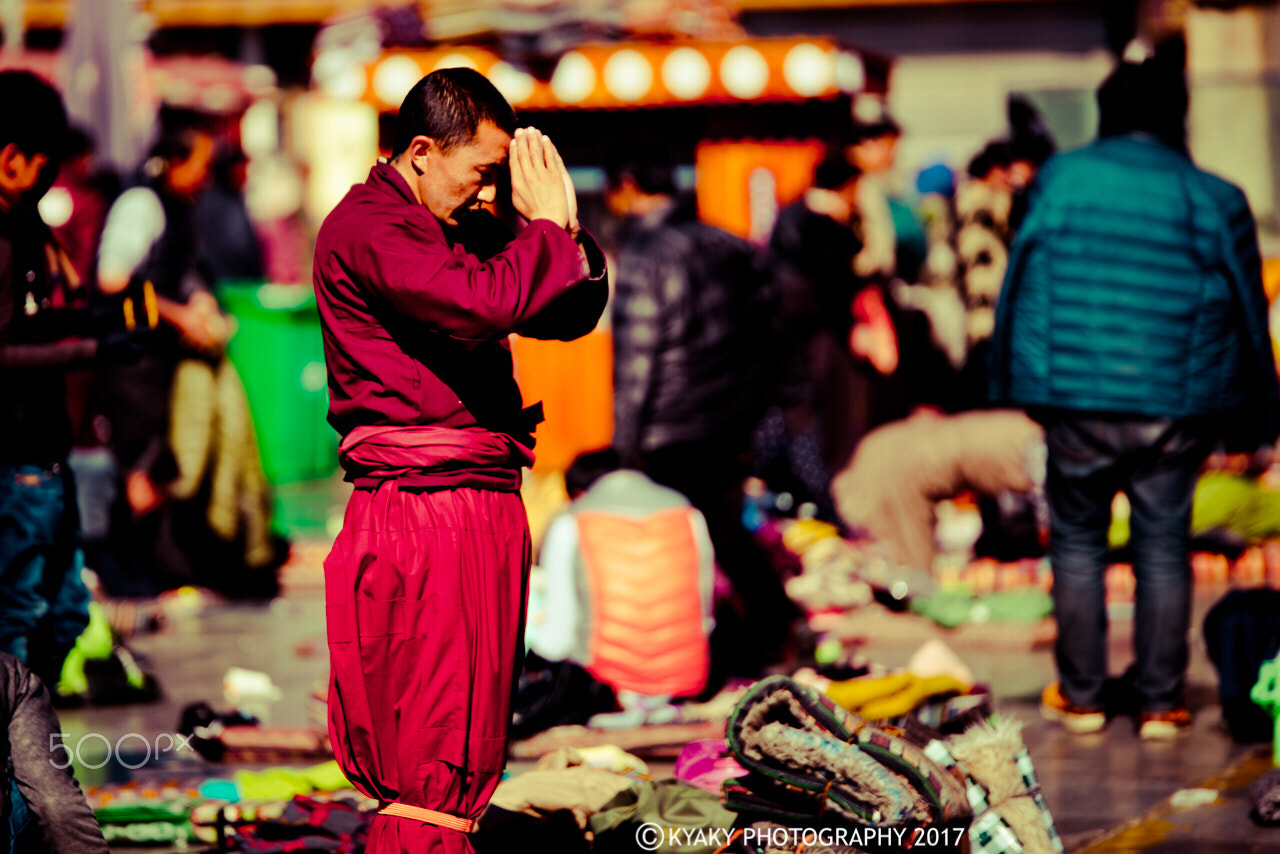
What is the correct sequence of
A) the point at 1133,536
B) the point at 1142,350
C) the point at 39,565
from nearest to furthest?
the point at 39,565 → the point at 1142,350 → the point at 1133,536

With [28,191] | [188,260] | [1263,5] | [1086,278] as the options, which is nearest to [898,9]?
[1263,5]

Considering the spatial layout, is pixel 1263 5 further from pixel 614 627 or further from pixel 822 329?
pixel 614 627

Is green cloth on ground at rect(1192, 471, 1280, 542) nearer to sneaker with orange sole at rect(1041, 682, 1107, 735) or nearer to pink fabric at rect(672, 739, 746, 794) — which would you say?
sneaker with orange sole at rect(1041, 682, 1107, 735)

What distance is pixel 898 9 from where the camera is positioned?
22.0 m

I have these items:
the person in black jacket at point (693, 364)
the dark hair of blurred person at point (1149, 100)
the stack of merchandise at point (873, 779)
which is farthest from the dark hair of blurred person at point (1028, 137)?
the stack of merchandise at point (873, 779)

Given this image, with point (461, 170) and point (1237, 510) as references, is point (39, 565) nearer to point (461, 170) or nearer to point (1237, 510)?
point (461, 170)

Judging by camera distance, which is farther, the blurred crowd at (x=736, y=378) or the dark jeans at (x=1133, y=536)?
the blurred crowd at (x=736, y=378)

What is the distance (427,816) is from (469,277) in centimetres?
111

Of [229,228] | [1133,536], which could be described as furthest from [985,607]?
[229,228]

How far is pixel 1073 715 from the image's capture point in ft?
21.2

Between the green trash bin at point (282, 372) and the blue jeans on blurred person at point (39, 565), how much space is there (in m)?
7.65

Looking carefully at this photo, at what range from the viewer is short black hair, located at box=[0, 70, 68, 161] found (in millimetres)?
4961

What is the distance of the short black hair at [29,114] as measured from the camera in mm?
4961

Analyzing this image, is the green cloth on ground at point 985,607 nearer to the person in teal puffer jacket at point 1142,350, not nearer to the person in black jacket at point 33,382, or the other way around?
the person in teal puffer jacket at point 1142,350
